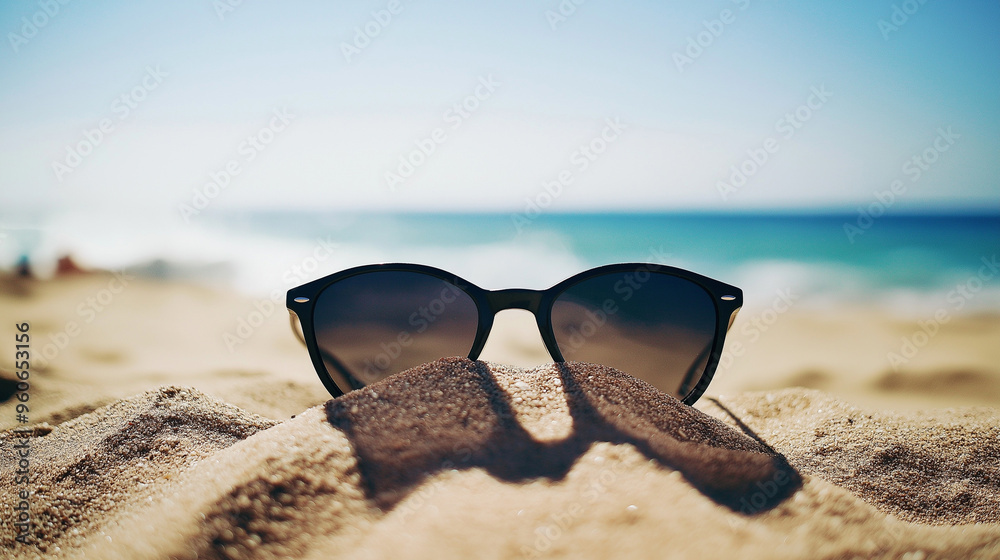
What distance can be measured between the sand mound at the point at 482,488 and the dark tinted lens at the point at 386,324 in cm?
47

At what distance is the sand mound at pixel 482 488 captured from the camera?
1.72 feet

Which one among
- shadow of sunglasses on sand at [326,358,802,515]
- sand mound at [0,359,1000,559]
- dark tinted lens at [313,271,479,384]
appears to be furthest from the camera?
dark tinted lens at [313,271,479,384]

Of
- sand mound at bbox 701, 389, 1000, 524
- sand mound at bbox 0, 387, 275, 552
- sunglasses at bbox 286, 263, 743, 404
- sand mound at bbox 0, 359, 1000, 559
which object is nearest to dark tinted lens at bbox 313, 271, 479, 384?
sunglasses at bbox 286, 263, 743, 404

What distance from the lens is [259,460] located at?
27.0 inches

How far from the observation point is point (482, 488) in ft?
2.03

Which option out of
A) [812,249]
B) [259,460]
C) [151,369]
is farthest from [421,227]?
[259,460]

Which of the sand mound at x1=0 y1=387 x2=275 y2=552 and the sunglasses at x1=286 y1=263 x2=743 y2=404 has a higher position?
the sunglasses at x1=286 y1=263 x2=743 y2=404

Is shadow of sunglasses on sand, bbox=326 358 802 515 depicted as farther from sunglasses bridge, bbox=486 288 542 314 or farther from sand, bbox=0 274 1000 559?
sunglasses bridge, bbox=486 288 542 314

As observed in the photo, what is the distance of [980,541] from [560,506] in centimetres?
44

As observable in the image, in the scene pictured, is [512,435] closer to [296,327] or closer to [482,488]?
[482,488]

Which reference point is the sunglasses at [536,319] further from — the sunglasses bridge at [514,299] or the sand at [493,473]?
the sand at [493,473]

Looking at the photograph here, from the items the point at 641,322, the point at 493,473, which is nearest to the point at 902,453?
the point at 641,322

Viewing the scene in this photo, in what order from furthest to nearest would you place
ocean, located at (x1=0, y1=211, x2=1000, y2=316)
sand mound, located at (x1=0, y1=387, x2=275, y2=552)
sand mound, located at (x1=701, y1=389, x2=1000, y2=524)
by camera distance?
ocean, located at (x1=0, y1=211, x2=1000, y2=316), sand mound, located at (x1=701, y1=389, x2=1000, y2=524), sand mound, located at (x1=0, y1=387, x2=275, y2=552)

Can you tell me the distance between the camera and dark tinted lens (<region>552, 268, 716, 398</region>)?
1555 millimetres
